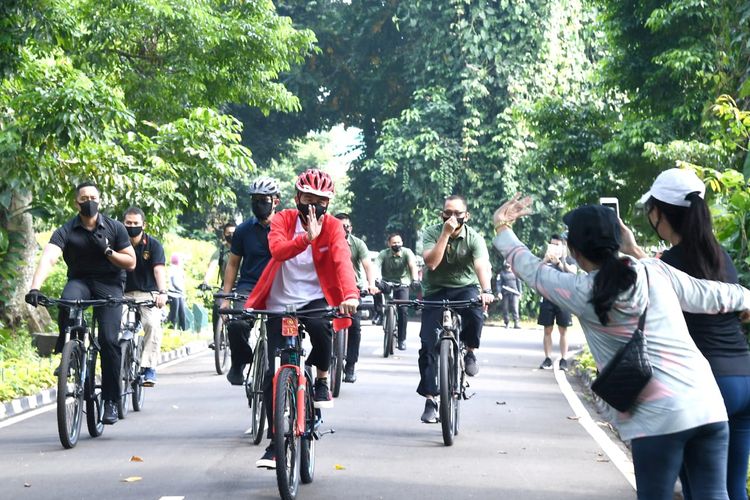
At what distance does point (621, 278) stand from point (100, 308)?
6.60 metres

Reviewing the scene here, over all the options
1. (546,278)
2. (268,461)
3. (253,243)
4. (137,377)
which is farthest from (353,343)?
(546,278)

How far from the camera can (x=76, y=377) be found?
9.93m

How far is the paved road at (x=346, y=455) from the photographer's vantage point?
319 inches

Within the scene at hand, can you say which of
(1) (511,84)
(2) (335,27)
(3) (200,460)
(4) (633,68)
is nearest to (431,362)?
(3) (200,460)

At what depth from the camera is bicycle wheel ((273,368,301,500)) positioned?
7262mm

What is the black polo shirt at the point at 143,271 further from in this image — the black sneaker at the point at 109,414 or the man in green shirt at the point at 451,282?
the man in green shirt at the point at 451,282

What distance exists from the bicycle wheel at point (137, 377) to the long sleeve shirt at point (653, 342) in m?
7.68

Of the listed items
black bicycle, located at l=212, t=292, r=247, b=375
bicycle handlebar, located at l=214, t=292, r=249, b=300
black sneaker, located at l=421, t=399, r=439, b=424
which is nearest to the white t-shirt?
bicycle handlebar, located at l=214, t=292, r=249, b=300

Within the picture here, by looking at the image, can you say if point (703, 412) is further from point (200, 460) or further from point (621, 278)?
point (200, 460)

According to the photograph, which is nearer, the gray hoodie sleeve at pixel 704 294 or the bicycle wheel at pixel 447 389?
the gray hoodie sleeve at pixel 704 294

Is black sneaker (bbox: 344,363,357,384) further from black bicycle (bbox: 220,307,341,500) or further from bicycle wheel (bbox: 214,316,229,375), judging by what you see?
black bicycle (bbox: 220,307,341,500)

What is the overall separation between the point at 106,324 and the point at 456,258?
2.89 meters

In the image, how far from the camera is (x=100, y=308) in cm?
1037

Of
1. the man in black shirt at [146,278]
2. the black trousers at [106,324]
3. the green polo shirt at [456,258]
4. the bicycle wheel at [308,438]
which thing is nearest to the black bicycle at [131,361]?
the black trousers at [106,324]
